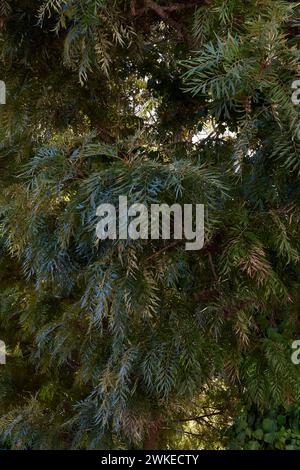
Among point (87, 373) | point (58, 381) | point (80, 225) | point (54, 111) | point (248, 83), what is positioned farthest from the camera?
point (58, 381)

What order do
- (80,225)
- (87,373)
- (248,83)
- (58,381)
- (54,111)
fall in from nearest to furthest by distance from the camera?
(248,83), (80,225), (87,373), (54,111), (58,381)

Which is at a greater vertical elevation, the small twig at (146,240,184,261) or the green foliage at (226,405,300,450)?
the small twig at (146,240,184,261)

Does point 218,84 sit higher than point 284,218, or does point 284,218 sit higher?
point 218,84

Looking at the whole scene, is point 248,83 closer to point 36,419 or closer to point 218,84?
point 218,84

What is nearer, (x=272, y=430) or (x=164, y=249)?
(x=164, y=249)

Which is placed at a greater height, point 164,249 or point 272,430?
point 164,249

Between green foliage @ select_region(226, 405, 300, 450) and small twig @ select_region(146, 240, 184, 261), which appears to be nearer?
small twig @ select_region(146, 240, 184, 261)

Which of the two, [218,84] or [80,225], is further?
[80,225]

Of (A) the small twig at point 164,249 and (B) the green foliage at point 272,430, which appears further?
(B) the green foliage at point 272,430

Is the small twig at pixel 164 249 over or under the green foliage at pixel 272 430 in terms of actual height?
over

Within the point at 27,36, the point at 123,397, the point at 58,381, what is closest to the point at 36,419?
the point at 58,381

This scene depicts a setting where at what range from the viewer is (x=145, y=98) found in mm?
1772

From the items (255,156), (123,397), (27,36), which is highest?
(27,36)

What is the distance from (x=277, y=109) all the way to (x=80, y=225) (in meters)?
0.41
